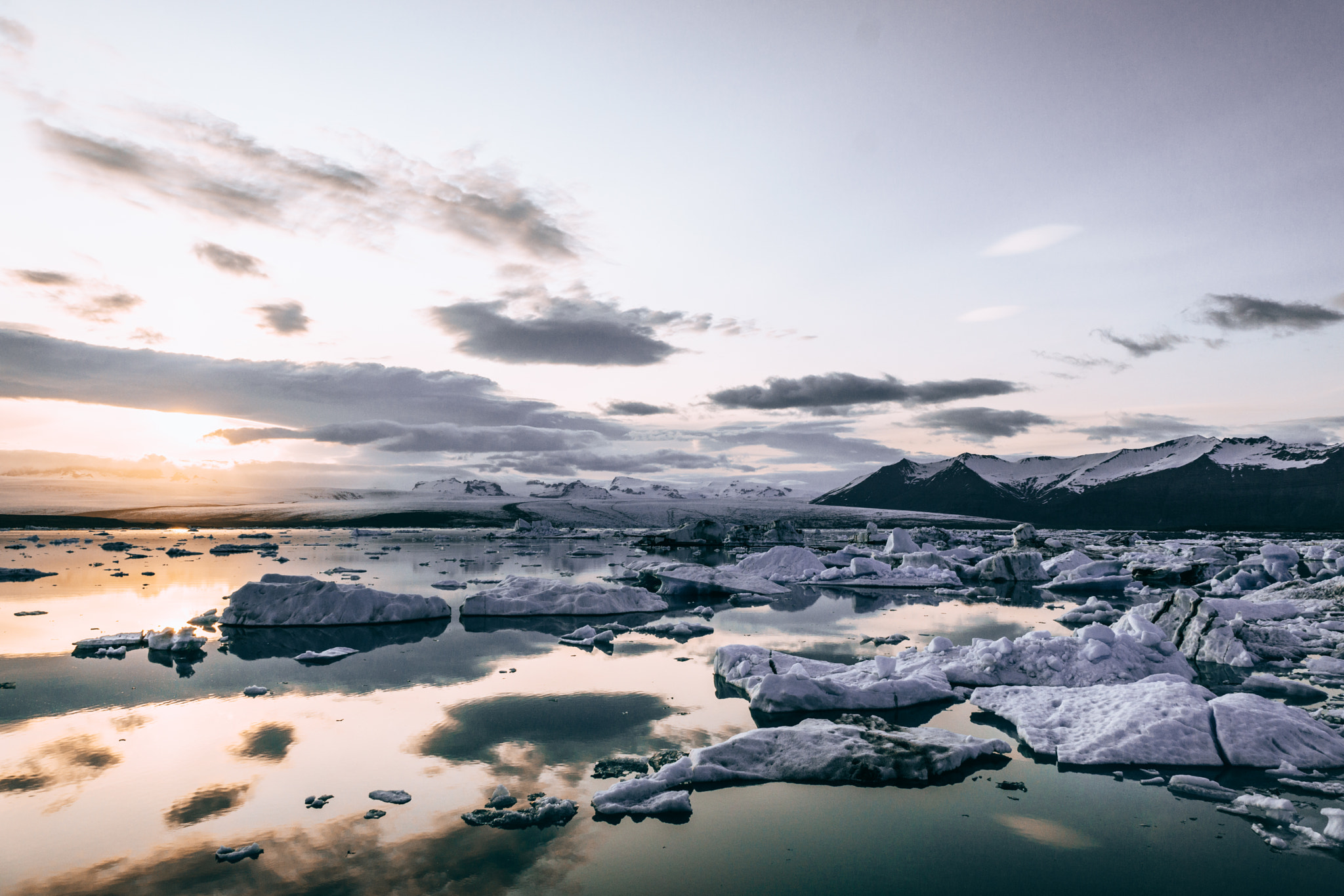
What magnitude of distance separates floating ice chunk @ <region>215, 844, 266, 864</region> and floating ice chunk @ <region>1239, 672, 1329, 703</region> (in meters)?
14.3

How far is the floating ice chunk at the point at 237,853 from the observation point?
231 inches

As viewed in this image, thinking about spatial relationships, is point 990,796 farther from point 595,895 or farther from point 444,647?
point 444,647

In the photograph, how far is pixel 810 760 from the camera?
7.82m

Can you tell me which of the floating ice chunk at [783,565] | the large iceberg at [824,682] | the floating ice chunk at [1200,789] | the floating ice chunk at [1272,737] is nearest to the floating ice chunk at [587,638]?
the large iceberg at [824,682]

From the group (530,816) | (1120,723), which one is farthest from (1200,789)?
(530,816)

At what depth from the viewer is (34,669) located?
1262 centimetres

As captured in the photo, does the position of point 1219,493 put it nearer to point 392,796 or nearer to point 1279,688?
point 1279,688

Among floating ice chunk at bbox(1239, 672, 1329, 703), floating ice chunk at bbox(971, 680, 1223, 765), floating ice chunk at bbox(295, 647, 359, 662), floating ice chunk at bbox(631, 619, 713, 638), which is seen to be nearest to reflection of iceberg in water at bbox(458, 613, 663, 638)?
floating ice chunk at bbox(631, 619, 713, 638)

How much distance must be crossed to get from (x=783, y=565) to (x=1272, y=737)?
2332 centimetres

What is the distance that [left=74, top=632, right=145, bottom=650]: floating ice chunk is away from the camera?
1420 centimetres

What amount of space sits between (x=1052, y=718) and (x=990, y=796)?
270 centimetres

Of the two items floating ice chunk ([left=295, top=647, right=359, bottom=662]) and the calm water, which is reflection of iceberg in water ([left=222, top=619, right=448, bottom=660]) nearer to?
floating ice chunk ([left=295, top=647, right=359, bottom=662])

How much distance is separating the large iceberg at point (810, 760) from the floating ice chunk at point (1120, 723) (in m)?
0.91

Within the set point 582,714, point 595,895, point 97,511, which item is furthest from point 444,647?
point 97,511
